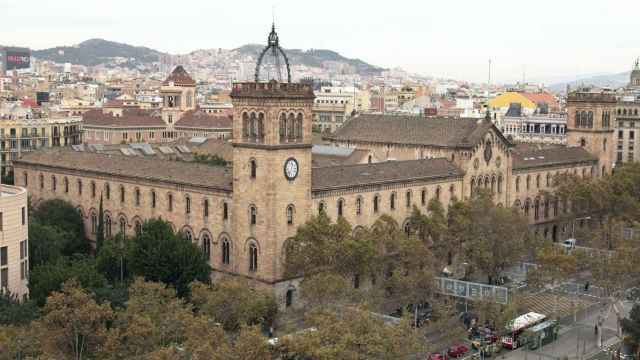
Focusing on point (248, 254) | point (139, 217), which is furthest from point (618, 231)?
point (139, 217)

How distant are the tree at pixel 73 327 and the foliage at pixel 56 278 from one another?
49.5 ft

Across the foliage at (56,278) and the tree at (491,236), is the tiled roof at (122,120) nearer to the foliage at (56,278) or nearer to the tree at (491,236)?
the tree at (491,236)

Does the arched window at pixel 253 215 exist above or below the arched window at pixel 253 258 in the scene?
above

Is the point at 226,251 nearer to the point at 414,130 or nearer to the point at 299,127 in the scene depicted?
the point at 299,127

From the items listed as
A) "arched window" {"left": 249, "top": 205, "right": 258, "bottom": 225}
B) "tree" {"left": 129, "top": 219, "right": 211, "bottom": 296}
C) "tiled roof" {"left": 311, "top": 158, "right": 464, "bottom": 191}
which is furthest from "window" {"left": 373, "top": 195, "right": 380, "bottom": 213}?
"tree" {"left": 129, "top": 219, "right": 211, "bottom": 296}

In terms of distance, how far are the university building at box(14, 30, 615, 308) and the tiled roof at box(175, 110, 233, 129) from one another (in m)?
76.2

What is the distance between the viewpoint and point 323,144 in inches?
4331

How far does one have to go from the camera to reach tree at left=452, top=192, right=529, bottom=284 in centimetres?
7594

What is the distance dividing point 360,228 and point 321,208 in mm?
4783

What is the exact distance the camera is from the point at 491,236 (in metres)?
76.7

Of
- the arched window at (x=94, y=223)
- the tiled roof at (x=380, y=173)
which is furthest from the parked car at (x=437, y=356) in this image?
the arched window at (x=94, y=223)

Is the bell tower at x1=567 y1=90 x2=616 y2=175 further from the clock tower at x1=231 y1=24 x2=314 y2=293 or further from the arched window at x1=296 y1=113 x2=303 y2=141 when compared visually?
the arched window at x1=296 y1=113 x2=303 y2=141

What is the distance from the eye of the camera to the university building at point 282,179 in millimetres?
71812

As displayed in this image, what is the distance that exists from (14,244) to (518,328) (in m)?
37.5
